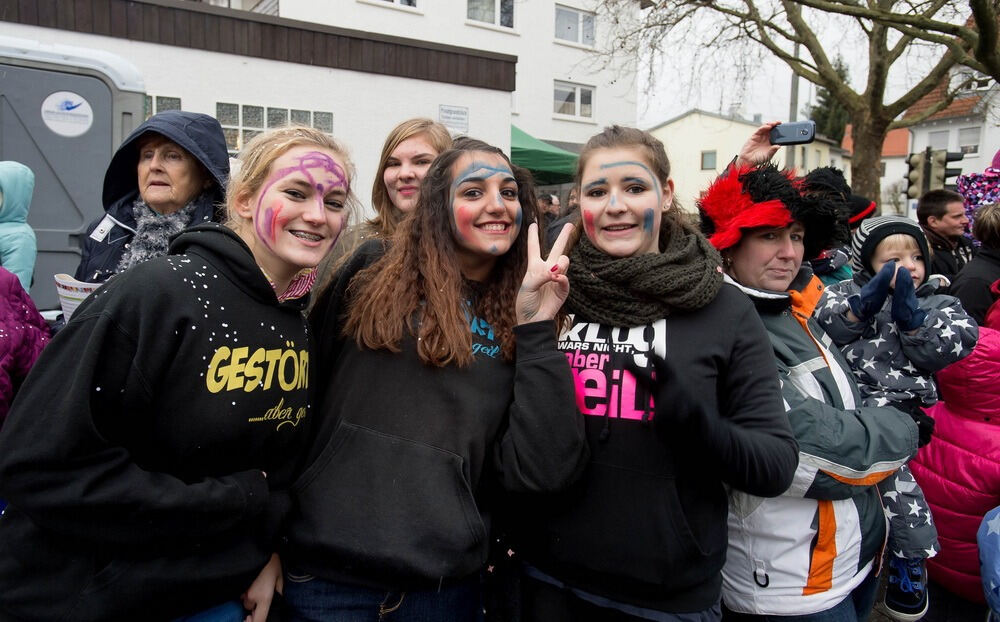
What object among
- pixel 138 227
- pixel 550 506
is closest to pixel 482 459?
pixel 550 506

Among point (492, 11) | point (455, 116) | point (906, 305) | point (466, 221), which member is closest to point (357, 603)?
point (466, 221)

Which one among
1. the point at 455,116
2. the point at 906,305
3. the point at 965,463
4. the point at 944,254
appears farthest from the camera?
the point at 455,116

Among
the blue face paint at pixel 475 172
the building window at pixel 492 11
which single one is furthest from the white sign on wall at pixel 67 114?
the building window at pixel 492 11

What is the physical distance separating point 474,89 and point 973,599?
10.2m

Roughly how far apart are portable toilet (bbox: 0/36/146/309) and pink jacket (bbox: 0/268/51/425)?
230 centimetres

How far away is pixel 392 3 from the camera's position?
1623 centimetres

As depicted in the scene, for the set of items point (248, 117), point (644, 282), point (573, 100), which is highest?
point (573, 100)

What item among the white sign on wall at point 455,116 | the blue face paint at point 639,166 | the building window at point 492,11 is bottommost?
the blue face paint at point 639,166

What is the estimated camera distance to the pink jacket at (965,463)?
99.4 inches

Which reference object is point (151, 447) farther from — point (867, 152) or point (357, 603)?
point (867, 152)

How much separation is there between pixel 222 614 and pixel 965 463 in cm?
285

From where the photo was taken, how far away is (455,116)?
10.9 m

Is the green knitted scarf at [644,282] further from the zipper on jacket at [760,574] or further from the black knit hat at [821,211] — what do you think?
the zipper on jacket at [760,574]

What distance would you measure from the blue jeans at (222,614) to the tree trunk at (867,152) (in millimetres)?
10997
